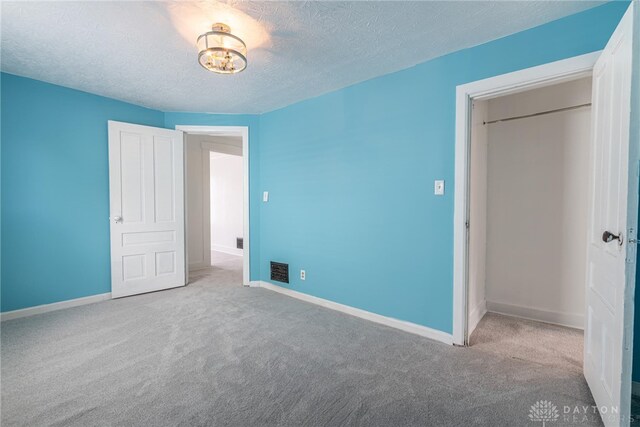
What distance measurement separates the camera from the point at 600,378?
1569 millimetres

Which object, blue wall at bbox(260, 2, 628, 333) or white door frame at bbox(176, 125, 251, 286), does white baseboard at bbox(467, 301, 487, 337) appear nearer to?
blue wall at bbox(260, 2, 628, 333)

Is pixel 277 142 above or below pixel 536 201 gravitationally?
above

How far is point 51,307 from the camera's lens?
10.2 feet

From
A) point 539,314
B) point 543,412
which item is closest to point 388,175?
point 543,412

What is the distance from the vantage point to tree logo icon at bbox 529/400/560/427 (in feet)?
5.07

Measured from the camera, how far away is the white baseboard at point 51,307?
2855 mm

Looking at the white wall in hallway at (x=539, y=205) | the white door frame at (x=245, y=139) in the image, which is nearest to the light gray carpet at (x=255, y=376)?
the white wall in hallway at (x=539, y=205)

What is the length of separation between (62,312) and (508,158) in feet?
16.3

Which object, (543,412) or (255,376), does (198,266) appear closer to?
(255,376)

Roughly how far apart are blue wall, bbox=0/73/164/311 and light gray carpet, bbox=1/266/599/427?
47cm

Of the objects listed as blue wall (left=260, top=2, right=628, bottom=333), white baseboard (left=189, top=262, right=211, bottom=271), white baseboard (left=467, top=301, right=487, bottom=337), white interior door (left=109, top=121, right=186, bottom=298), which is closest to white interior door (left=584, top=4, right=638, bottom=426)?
blue wall (left=260, top=2, right=628, bottom=333)

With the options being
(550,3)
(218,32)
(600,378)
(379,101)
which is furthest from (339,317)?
(550,3)

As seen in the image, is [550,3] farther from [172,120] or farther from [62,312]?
[62,312]

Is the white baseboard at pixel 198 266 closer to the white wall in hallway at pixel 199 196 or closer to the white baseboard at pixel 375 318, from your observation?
the white wall in hallway at pixel 199 196
